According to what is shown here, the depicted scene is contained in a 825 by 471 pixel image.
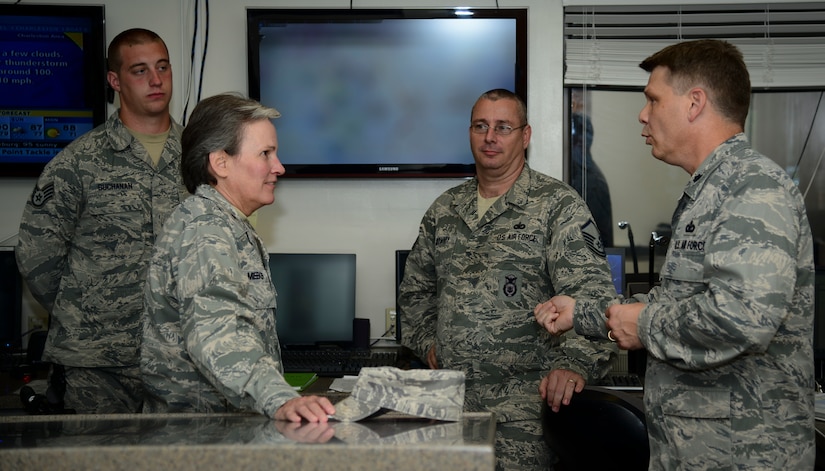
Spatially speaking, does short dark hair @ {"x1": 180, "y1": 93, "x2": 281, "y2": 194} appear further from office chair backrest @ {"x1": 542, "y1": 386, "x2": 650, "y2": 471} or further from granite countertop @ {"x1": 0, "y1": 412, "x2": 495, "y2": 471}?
office chair backrest @ {"x1": 542, "y1": 386, "x2": 650, "y2": 471}

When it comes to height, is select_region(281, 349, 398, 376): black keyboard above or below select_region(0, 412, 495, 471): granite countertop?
below

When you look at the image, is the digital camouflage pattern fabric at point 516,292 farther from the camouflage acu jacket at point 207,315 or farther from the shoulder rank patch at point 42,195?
the shoulder rank patch at point 42,195

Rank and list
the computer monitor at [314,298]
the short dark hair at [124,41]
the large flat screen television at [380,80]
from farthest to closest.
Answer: the large flat screen television at [380,80] → the computer monitor at [314,298] → the short dark hair at [124,41]

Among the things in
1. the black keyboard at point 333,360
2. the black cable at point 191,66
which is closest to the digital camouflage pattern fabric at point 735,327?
the black keyboard at point 333,360

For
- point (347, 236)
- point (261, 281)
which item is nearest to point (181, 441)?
point (261, 281)

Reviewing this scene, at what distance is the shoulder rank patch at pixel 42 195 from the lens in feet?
9.49

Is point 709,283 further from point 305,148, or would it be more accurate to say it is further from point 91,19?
point 91,19

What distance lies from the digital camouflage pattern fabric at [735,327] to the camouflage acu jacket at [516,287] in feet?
2.37

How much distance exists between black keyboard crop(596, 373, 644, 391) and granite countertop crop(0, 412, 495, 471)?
1630 mm

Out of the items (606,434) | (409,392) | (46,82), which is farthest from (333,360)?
(409,392)

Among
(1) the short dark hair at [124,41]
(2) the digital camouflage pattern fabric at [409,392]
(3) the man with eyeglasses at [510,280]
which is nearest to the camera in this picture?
(2) the digital camouflage pattern fabric at [409,392]

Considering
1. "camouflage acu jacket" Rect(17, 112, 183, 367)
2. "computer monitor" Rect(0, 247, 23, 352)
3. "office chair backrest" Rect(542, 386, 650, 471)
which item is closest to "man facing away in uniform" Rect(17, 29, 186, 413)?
"camouflage acu jacket" Rect(17, 112, 183, 367)

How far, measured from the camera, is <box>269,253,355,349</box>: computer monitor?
337cm

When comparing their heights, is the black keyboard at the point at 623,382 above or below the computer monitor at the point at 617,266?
below
